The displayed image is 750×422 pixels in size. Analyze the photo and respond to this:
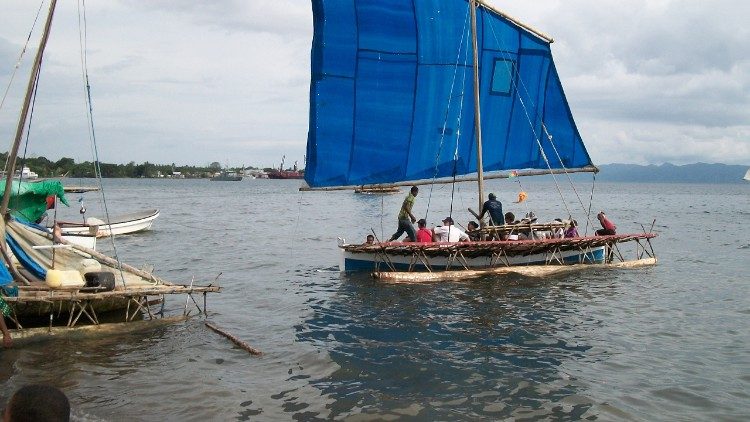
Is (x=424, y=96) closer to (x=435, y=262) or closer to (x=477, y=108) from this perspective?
(x=477, y=108)

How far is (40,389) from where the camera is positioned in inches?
141

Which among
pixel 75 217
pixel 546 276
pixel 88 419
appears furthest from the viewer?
pixel 75 217

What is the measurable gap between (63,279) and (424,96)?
13.4m

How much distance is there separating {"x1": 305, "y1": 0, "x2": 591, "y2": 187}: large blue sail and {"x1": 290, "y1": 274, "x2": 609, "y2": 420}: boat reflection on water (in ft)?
16.0

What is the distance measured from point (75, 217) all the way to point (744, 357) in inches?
2143

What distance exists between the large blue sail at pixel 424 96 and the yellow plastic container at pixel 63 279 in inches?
353

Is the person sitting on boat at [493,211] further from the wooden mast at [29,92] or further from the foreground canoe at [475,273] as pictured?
the wooden mast at [29,92]

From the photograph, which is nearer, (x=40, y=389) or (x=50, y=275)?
(x=40, y=389)

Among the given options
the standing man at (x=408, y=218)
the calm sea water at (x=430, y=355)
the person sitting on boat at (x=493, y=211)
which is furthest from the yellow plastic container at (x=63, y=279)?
the person sitting on boat at (x=493, y=211)

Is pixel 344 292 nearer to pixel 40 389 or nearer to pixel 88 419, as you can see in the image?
pixel 88 419

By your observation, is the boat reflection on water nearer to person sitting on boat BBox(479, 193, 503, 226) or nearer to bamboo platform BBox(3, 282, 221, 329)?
person sitting on boat BBox(479, 193, 503, 226)

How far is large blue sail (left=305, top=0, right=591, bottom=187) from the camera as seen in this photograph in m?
21.1

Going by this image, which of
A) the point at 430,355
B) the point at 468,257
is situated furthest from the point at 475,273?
the point at 430,355

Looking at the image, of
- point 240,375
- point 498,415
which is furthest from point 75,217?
point 498,415
